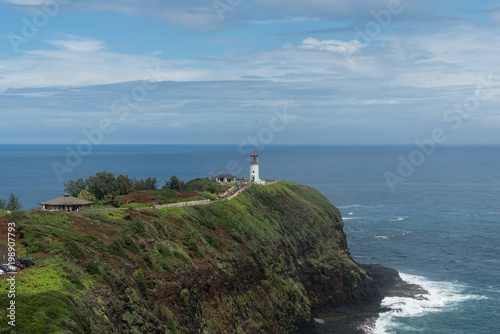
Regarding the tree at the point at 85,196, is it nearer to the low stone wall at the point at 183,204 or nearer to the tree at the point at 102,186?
the tree at the point at 102,186

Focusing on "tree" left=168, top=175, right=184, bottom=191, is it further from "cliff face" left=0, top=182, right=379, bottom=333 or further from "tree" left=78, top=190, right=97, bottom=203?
"tree" left=78, top=190, right=97, bottom=203

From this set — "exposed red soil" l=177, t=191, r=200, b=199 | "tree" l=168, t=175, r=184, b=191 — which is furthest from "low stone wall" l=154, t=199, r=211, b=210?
"tree" l=168, t=175, r=184, b=191

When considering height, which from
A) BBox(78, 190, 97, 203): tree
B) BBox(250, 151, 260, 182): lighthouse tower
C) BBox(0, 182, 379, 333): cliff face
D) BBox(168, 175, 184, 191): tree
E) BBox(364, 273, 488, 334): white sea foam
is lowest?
BBox(364, 273, 488, 334): white sea foam

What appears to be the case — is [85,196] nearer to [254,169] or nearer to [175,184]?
[175,184]

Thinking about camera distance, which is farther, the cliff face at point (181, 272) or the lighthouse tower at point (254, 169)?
the lighthouse tower at point (254, 169)

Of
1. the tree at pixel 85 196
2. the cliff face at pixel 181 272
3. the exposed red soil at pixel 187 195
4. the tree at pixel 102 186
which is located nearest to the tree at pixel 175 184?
the exposed red soil at pixel 187 195

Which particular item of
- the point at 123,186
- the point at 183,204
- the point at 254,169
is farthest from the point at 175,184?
the point at 183,204
